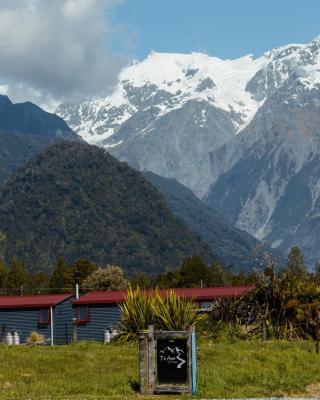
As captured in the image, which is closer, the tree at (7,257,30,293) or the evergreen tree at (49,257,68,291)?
the tree at (7,257,30,293)

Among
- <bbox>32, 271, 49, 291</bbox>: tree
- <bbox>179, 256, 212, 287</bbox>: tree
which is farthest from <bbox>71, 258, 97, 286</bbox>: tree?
<bbox>179, 256, 212, 287</bbox>: tree

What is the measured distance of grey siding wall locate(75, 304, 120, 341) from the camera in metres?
57.5

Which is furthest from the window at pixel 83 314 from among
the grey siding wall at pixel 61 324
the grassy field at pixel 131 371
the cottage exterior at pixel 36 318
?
the grassy field at pixel 131 371

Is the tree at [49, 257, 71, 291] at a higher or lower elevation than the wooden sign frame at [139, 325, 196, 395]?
higher

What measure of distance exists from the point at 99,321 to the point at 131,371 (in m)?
31.2

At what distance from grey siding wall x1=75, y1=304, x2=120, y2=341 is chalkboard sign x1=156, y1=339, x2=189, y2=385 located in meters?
32.8

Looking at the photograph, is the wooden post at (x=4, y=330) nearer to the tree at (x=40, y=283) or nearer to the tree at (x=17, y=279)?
the tree at (x=17, y=279)

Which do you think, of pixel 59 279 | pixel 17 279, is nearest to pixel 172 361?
pixel 17 279

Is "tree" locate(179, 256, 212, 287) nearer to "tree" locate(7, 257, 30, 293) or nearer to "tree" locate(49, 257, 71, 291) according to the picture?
"tree" locate(49, 257, 71, 291)

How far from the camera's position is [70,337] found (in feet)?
203

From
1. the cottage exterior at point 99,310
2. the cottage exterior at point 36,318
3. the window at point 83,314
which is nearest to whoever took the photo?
the cottage exterior at point 99,310

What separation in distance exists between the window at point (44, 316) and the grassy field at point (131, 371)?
2752 cm

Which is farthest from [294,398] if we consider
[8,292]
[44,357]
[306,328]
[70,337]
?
[8,292]

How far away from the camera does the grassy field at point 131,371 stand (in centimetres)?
2338
